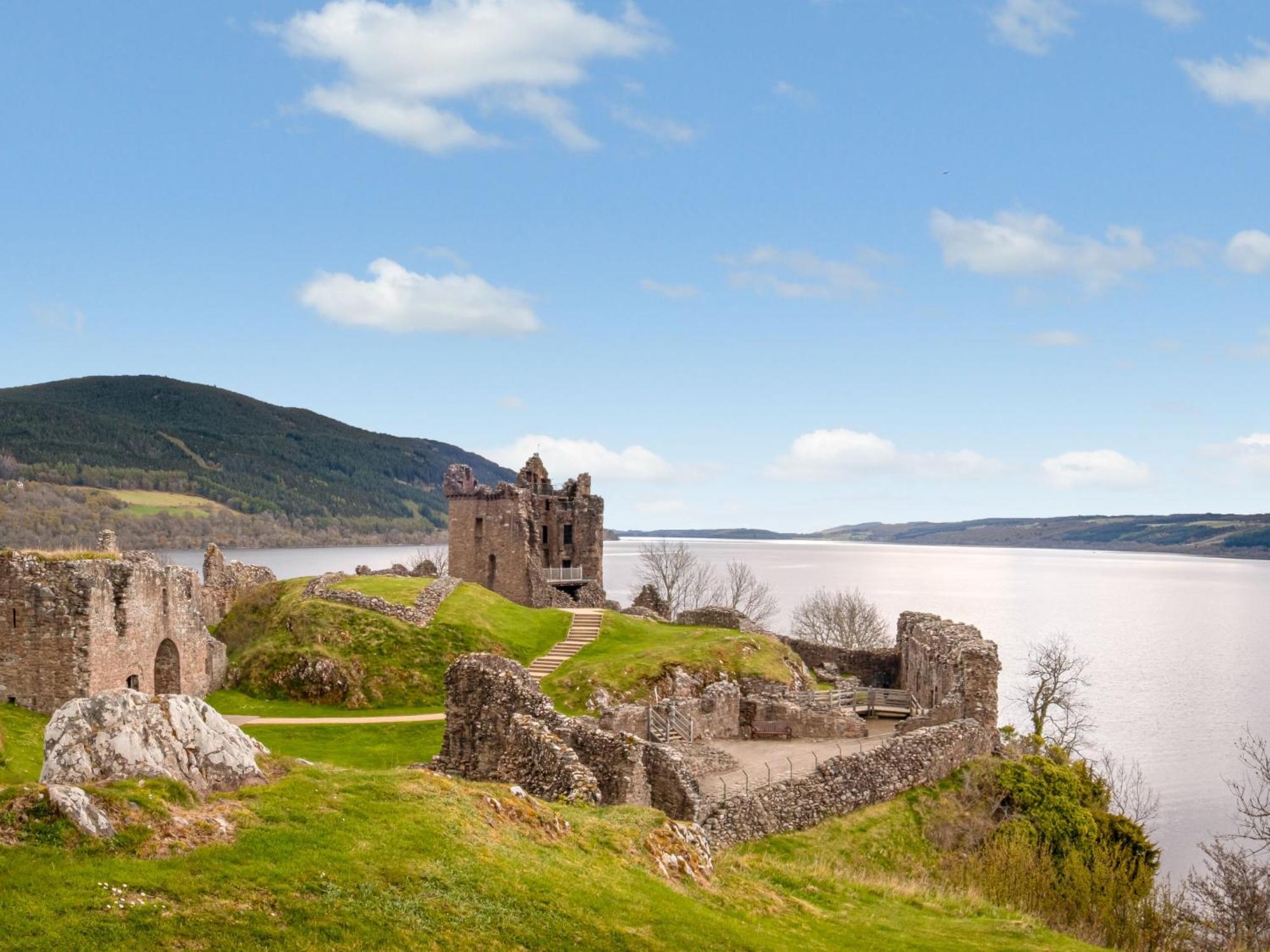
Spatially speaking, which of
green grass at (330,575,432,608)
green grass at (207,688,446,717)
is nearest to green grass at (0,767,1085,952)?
green grass at (207,688,446,717)

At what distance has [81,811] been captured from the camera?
10.2m

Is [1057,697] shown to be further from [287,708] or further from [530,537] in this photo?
[287,708]

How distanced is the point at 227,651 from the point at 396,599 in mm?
7701

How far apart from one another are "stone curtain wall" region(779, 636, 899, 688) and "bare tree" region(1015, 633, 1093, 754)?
6718 mm

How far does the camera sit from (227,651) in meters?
44.9

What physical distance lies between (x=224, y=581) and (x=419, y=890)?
1806 inches

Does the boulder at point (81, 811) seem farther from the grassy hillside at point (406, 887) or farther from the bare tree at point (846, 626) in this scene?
the bare tree at point (846, 626)

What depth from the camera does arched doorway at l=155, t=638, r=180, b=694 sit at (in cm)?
3572

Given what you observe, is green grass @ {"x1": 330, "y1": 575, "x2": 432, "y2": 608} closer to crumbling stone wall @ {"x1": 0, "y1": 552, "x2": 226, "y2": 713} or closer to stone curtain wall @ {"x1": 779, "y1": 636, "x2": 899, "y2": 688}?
crumbling stone wall @ {"x1": 0, "y1": 552, "x2": 226, "y2": 713}

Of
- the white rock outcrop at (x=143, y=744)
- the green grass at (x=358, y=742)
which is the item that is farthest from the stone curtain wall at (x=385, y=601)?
the white rock outcrop at (x=143, y=744)

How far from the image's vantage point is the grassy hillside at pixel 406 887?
9.27 metres

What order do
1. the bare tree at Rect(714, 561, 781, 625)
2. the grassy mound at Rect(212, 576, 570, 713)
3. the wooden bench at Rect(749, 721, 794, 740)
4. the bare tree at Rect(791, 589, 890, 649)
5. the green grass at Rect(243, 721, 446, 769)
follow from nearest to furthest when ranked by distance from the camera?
the green grass at Rect(243, 721, 446, 769) < the wooden bench at Rect(749, 721, 794, 740) < the grassy mound at Rect(212, 576, 570, 713) < the bare tree at Rect(791, 589, 890, 649) < the bare tree at Rect(714, 561, 781, 625)

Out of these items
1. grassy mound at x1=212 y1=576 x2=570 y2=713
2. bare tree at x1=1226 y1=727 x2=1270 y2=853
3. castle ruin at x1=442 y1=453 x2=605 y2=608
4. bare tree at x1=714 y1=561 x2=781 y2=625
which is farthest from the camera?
bare tree at x1=714 y1=561 x2=781 y2=625

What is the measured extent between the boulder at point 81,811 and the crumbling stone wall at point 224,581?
40.9 meters
